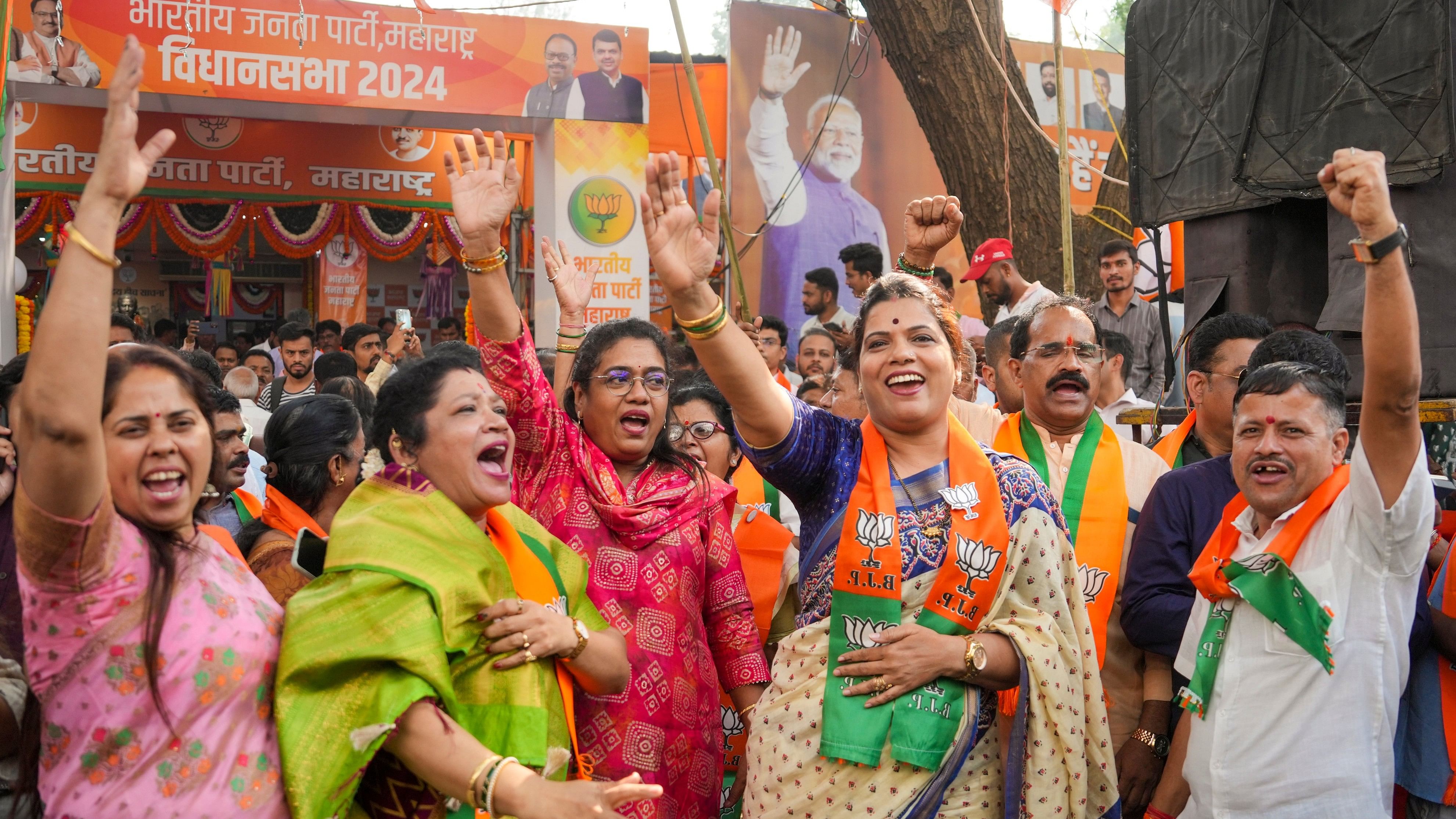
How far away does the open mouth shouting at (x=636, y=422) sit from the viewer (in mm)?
2957

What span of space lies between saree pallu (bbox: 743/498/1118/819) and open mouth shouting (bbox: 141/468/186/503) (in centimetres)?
121

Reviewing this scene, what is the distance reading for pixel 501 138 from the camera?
111 inches

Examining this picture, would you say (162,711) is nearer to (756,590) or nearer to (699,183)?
(756,590)

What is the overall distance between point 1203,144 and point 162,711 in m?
4.26

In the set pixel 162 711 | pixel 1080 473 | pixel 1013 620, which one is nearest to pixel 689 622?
pixel 1013 620

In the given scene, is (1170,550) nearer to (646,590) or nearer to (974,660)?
(974,660)

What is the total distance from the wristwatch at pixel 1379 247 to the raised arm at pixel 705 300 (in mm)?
1086

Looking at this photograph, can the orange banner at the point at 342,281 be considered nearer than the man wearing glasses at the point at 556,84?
No

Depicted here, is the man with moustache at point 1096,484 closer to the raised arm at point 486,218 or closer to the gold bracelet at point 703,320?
the gold bracelet at point 703,320

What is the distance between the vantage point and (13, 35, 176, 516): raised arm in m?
1.58

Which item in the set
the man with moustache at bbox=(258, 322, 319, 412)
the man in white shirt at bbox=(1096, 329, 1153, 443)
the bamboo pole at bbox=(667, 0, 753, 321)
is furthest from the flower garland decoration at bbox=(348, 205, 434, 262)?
the man in white shirt at bbox=(1096, 329, 1153, 443)

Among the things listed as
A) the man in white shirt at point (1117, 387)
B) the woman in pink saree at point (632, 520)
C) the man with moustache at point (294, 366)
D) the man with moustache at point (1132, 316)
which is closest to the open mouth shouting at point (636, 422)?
the woman in pink saree at point (632, 520)

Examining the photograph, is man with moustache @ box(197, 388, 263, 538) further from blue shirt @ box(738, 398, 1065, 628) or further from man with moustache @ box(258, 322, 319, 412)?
man with moustache @ box(258, 322, 319, 412)

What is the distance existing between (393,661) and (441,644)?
0.08m
